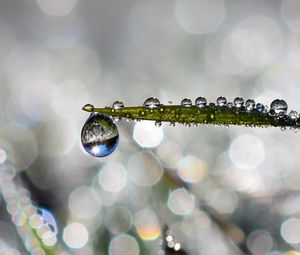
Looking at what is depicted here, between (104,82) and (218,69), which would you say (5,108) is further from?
(218,69)

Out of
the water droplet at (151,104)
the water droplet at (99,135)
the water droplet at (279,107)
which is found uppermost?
the water droplet at (279,107)

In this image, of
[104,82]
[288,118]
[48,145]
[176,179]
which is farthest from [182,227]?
[104,82]

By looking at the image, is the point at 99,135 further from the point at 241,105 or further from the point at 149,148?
the point at 149,148

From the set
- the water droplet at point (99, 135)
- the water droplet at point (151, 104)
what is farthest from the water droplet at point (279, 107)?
the water droplet at point (99, 135)

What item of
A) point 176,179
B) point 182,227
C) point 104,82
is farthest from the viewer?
point 104,82

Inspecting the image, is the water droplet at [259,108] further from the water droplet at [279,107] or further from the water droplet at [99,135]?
the water droplet at [99,135]

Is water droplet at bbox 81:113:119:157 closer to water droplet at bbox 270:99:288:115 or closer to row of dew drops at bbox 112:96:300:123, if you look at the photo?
row of dew drops at bbox 112:96:300:123

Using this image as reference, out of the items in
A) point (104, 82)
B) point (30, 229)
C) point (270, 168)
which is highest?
point (104, 82)

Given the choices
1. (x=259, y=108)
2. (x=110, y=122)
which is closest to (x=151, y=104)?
(x=110, y=122)
